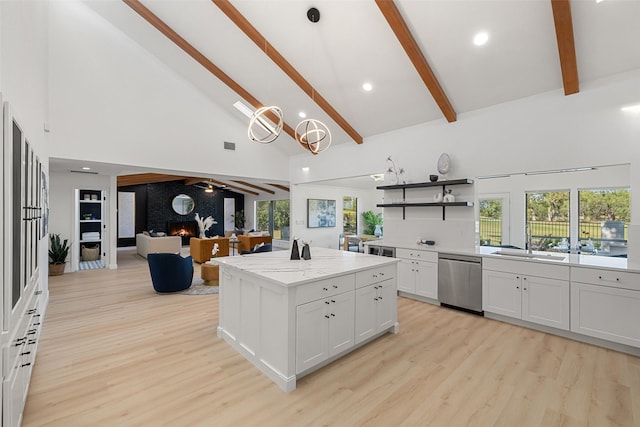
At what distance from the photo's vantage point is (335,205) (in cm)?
1014

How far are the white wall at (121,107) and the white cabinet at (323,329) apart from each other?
5016mm

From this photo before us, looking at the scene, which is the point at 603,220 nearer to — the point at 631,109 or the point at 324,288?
the point at 631,109

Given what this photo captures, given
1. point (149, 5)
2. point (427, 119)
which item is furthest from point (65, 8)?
point (427, 119)

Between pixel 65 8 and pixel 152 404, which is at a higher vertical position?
pixel 65 8

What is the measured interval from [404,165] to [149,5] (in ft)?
16.0

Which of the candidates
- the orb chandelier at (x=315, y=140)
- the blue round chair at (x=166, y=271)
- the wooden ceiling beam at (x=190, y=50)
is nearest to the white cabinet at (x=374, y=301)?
the orb chandelier at (x=315, y=140)

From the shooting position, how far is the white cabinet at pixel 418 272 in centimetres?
457

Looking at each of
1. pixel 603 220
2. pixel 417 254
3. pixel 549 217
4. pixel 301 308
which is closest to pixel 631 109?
pixel 417 254

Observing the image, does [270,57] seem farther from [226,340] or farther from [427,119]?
[226,340]

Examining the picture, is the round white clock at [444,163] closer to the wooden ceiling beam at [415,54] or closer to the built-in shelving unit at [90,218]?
the wooden ceiling beam at [415,54]

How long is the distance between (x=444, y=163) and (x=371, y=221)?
20.8 feet

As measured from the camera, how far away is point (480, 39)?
135 inches

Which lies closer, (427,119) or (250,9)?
(250,9)

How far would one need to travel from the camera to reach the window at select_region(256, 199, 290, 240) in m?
11.7
